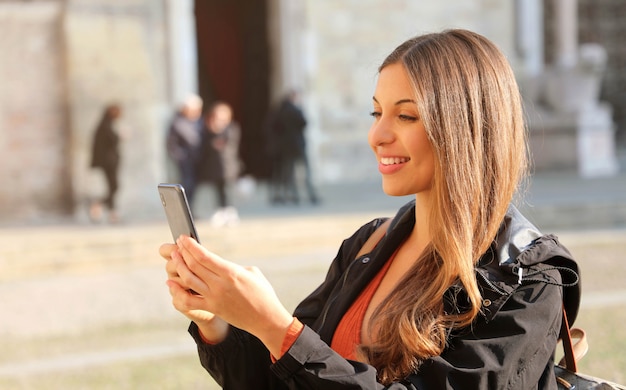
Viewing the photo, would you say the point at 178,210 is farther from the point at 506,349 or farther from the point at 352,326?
the point at 506,349

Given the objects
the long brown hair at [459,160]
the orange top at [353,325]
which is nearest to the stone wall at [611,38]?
the orange top at [353,325]

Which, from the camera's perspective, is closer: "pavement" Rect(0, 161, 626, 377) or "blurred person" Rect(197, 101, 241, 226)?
"pavement" Rect(0, 161, 626, 377)

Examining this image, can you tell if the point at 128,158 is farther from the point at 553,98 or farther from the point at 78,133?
the point at 553,98

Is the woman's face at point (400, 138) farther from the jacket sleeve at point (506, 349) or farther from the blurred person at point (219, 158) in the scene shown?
the blurred person at point (219, 158)

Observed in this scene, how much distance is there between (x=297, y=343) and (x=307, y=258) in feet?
31.2

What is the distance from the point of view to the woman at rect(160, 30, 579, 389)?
1829 millimetres

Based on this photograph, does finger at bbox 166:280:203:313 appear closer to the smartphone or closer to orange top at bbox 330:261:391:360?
the smartphone

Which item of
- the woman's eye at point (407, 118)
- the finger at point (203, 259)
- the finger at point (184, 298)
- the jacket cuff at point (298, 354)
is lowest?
the jacket cuff at point (298, 354)

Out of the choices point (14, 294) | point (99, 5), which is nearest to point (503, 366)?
point (14, 294)

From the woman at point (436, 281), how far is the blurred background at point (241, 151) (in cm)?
49

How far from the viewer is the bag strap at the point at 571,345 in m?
2.01

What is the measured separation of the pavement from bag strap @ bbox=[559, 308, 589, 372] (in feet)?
16.0

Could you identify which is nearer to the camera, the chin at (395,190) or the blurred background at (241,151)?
the chin at (395,190)

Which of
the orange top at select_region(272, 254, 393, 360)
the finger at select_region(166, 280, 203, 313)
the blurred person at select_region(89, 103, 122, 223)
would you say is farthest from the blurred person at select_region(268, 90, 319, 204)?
the finger at select_region(166, 280, 203, 313)
